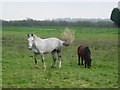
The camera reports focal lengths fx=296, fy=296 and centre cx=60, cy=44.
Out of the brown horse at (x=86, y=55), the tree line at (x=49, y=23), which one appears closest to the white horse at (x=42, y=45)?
the brown horse at (x=86, y=55)

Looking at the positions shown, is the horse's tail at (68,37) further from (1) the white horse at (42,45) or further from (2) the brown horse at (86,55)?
(2) the brown horse at (86,55)

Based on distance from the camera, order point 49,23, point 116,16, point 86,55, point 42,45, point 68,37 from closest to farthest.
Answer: point 42,45, point 86,55, point 68,37, point 116,16, point 49,23

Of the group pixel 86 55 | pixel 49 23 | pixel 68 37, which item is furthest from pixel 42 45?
pixel 49 23

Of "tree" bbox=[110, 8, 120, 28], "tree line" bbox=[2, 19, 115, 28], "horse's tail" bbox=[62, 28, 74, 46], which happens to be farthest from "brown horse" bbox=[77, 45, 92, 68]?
"tree line" bbox=[2, 19, 115, 28]

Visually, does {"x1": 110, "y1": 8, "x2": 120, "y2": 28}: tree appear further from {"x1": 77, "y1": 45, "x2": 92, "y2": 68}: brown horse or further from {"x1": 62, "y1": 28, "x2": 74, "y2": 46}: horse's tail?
{"x1": 62, "y1": 28, "x2": 74, "y2": 46}: horse's tail

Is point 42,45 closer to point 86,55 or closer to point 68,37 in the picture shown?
point 68,37

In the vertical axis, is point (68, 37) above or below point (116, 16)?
below

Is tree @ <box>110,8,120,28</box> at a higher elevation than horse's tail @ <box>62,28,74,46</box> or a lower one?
higher

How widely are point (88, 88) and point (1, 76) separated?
3.70 m

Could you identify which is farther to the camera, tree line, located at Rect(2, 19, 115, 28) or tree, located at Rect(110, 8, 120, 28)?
tree line, located at Rect(2, 19, 115, 28)

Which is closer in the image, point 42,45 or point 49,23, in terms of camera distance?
point 42,45

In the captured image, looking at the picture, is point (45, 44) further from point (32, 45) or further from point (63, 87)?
point (63, 87)

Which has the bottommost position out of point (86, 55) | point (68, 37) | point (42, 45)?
point (86, 55)

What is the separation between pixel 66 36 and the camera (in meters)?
15.0
